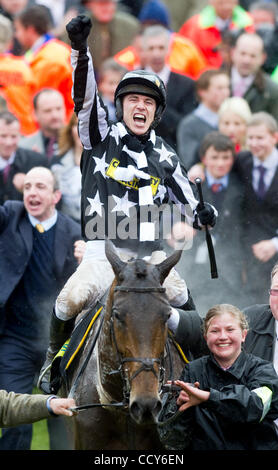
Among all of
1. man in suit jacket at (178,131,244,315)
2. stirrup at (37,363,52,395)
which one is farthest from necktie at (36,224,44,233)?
stirrup at (37,363,52,395)

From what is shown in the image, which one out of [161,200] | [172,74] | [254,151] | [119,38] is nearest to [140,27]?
[119,38]

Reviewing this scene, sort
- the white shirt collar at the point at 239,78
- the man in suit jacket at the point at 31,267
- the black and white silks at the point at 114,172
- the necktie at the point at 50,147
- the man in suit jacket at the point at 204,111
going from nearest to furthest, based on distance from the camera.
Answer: the black and white silks at the point at 114,172
the man in suit jacket at the point at 31,267
the necktie at the point at 50,147
the man in suit jacket at the point at 204,111
the white shirt collar at the point at 239,78

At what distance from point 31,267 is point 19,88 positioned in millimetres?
2970

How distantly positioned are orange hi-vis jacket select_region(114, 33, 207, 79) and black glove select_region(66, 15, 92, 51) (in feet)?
18.9

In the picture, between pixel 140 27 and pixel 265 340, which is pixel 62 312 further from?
pixel 140 27

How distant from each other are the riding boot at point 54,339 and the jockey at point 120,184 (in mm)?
18

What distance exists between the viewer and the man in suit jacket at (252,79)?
37.2ft

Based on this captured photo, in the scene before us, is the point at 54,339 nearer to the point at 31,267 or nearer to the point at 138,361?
the point at 138,361

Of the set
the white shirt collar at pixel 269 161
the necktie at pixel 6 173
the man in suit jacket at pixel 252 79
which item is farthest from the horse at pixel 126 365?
the man in suit jacket at pixel 252 79

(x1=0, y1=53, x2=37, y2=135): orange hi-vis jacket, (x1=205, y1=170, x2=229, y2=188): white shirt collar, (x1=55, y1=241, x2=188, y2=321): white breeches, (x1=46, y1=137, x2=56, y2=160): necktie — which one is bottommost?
(x1=55, y1=241, x2=188, y2=321): white breeches

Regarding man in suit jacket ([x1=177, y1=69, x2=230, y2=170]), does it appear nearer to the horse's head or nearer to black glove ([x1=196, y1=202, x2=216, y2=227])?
black glove ([x1=196, y1=202, x2=216, y2=227])

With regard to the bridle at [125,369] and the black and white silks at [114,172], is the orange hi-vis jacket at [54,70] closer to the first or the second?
the black and white silks at [114,172]

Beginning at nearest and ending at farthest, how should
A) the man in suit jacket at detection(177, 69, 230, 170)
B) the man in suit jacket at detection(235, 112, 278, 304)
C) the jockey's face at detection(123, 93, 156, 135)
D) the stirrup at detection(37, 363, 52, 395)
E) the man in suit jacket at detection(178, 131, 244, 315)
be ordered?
the jockey's face at detection(123, 93, 156, 135)
the stirrup at detection(37, 363, 52, 395)
the man in suit jacket at detection(178, 131, 244, 315)
the man in suit jacket at detection(235, 112, 278, 304)
the man in suit jacket at detection(177, 69, 230, 170)

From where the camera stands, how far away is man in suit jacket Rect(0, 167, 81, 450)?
883 centimetres
